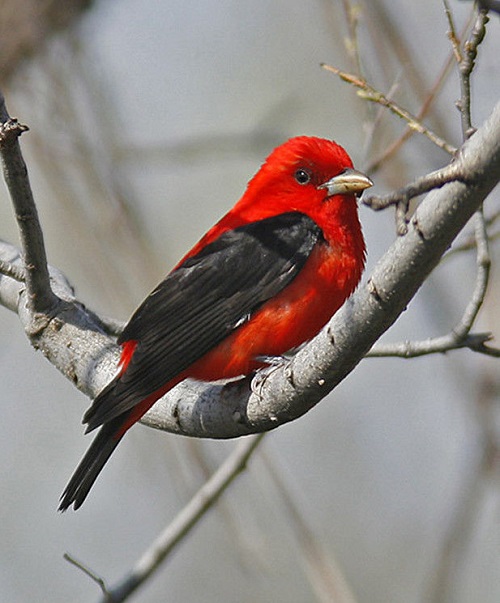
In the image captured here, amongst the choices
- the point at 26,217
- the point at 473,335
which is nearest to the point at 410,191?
the point at 473,335

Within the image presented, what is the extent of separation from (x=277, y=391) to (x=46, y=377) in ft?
19.2

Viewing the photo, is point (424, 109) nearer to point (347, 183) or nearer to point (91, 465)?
point (347, 183)

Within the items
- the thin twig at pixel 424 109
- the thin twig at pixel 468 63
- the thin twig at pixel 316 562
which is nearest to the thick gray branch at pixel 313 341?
the thin twig at pixel 468 63

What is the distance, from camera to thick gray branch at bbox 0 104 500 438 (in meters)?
2.44

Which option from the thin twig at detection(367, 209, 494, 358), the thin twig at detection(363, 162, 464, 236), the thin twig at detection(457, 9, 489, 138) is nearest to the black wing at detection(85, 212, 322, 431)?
the thin twig at detection(367, 209, 494, 358)

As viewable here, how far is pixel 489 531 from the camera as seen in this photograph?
8.29 m

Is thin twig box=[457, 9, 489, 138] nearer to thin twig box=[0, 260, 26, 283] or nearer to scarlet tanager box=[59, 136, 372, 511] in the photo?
scarlet tanager box=[59, 136, 372, 511]

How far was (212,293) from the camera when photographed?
4.50 meters

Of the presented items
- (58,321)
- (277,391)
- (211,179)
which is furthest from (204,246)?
(211,179)

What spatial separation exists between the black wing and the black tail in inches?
6.6

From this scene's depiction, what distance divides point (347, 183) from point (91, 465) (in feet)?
5.64

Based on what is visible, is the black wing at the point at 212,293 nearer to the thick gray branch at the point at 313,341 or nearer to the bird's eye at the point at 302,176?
the thick gray branch at the point at 313,341

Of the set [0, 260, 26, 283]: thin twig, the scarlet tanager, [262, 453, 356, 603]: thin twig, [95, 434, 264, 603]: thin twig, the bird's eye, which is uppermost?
[0, 260, 26, 283]: thin twig

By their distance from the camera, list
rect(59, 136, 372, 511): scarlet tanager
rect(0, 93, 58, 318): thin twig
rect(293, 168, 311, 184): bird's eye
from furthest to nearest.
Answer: rect(293, 168, 311, 184): bird's eye
rect(59, 136, 372, 511): scarlet tanager
rect(0, 93, 58, 318): thin twig
